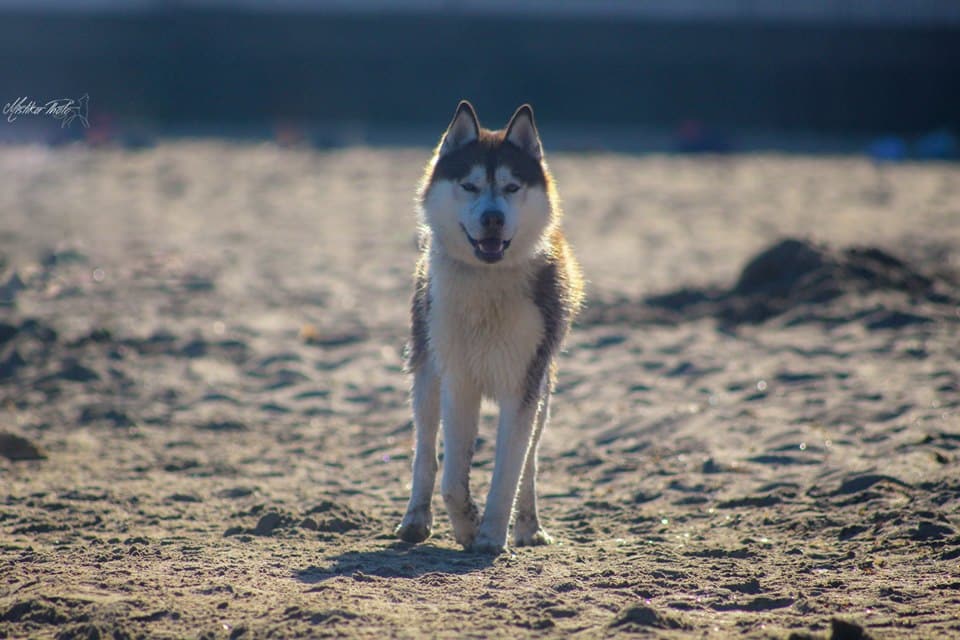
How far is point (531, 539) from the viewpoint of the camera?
18.5ft

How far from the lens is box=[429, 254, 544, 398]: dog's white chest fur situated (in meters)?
5.34

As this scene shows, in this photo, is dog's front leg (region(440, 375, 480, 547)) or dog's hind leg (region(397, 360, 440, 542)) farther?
dog's hind leg (region(397, 360, 440, 542))

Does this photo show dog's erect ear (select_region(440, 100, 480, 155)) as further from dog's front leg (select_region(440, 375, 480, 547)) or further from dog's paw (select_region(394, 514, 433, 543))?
dog's paw (select_region(394, 514, 433, 543))

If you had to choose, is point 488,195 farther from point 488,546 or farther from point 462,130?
point 488,546

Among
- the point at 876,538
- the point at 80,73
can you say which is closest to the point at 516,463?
the point at 876,538

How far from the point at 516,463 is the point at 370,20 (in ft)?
67.2

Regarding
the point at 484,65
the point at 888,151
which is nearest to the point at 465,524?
the point at 888,151

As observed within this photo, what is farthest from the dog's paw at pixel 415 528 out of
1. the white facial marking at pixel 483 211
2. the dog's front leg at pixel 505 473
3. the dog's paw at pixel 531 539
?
the white facial marking at pixel 483 211

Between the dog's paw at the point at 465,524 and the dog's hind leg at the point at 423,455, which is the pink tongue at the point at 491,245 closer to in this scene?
the dog's hind leg at the point at 423,455

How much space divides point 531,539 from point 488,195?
5.25ft

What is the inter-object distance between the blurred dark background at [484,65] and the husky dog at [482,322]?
18.1m

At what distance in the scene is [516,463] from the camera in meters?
5.35

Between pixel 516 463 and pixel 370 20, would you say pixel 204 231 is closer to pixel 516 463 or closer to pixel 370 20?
pixel 516 463
